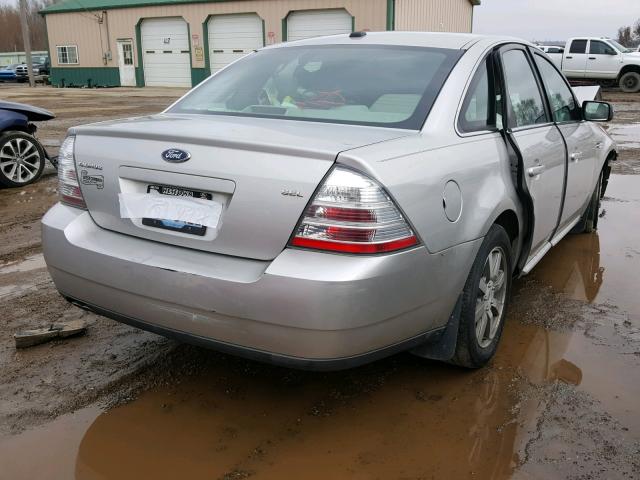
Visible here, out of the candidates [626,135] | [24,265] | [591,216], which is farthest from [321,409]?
[626,135]

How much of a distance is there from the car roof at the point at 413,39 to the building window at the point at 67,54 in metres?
35.5

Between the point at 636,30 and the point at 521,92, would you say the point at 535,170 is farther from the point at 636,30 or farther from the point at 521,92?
the point at 636,30

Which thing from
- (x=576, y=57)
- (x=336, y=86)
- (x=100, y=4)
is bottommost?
(x=336, y=86)

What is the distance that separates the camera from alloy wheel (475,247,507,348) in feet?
9.73

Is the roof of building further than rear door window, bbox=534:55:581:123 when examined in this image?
Yes

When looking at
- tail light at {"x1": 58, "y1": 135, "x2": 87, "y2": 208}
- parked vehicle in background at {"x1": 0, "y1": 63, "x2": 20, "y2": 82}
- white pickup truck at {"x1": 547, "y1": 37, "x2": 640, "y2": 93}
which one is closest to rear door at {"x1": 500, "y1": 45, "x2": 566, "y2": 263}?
tail light at {"x1": 58, "y1": 135, "x2": 87, "y2": 208}

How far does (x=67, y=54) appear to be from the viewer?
116 ft

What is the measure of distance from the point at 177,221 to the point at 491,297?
1602 mm

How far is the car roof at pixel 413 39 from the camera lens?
3.30 meters

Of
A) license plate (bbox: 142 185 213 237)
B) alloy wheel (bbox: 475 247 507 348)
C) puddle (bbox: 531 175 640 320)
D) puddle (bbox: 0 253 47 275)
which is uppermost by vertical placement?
license plate (bbox: 142 185 213 237)

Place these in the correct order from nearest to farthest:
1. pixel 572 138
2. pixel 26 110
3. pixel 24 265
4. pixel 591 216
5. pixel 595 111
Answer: pixel 572 138
pixel 595 111
pixel 24 265
pixel 591 216
pixel 26 110

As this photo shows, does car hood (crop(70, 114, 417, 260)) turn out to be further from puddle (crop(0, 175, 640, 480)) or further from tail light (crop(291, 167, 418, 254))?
puddle (crop(0, 175, 640, 480))

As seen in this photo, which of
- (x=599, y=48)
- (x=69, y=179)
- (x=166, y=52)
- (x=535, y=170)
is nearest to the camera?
(x=69, y=179)

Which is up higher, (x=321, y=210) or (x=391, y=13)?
(x=391, y=13)
